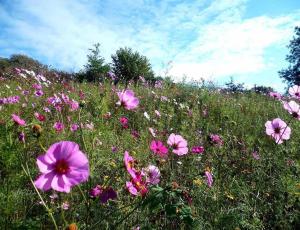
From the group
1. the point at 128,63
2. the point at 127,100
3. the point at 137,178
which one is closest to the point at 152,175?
the point at 137,178

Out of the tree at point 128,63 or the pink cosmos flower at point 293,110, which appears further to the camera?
the tree at point 128,63

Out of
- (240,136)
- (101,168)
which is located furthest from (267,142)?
(101,168)

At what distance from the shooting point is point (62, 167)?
1.33 m

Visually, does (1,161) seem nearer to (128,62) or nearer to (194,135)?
(194,135)

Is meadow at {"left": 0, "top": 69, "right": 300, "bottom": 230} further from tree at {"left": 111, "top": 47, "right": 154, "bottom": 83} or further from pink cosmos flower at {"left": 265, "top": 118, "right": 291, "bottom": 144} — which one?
tree at {"left": 111, "top": 47, "right": 154, "bottom": 83}

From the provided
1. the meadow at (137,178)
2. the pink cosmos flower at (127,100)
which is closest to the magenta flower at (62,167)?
the meadow at (137,178)

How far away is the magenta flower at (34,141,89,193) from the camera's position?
1.29m

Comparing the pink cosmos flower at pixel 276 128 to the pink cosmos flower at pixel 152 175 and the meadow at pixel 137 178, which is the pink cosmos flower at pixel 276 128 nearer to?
the meadow at pixel 137 178

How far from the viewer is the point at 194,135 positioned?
424cm

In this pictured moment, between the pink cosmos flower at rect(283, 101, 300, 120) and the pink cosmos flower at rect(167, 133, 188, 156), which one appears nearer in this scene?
the pink cosmos flower at rect(167, 133, 188, 156)

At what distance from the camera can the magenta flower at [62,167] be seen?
1288mm

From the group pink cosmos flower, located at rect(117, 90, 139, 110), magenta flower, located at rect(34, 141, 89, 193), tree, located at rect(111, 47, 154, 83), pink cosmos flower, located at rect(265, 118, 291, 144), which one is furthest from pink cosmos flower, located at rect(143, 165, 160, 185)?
tree, located at rect(111, 47, 154, 83)

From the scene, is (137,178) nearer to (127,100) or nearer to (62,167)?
(127,100)

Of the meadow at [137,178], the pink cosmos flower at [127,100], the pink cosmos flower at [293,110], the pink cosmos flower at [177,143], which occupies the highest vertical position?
the pink cosmos flower at [127,100]
